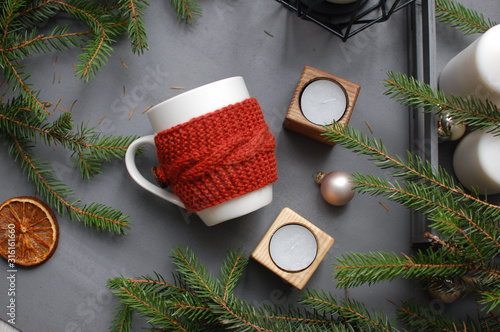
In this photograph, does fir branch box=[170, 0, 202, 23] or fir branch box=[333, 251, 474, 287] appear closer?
fir branch box=[333, 251, 474, 287]

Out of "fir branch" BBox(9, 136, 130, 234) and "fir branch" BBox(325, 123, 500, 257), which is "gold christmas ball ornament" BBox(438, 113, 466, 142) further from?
"fir branch" BBox(9, 136, 130, 234)

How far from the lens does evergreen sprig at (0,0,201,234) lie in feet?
1.85

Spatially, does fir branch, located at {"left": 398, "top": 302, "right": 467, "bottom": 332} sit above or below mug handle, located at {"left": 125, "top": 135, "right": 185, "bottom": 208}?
below

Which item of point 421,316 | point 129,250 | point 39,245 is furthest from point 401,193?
point 39,245

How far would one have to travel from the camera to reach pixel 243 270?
0.63m

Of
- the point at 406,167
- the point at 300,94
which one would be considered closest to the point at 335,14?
the point at 300,94

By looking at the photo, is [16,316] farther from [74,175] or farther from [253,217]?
[253,217]

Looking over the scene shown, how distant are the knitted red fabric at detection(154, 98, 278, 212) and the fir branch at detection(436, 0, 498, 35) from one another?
32cm

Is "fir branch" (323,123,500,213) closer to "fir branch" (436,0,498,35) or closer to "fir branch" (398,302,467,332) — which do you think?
"fir branch" (398,302,467,332)

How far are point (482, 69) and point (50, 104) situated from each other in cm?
57

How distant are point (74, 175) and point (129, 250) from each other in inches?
5.6

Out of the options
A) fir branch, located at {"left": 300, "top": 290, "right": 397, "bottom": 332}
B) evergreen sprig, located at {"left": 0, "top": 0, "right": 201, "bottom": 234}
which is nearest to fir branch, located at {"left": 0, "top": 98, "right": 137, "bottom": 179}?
evergreen sprig, located at {"left": 0, "top": 0, "right": 201, "bottom": 234}

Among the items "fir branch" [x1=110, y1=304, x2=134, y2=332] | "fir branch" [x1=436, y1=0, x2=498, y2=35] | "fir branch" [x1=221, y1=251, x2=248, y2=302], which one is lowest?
"fir branch" [x1=110, y1=304, x2=134, y2=332]

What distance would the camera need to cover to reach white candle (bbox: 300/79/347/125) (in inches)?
23.6
